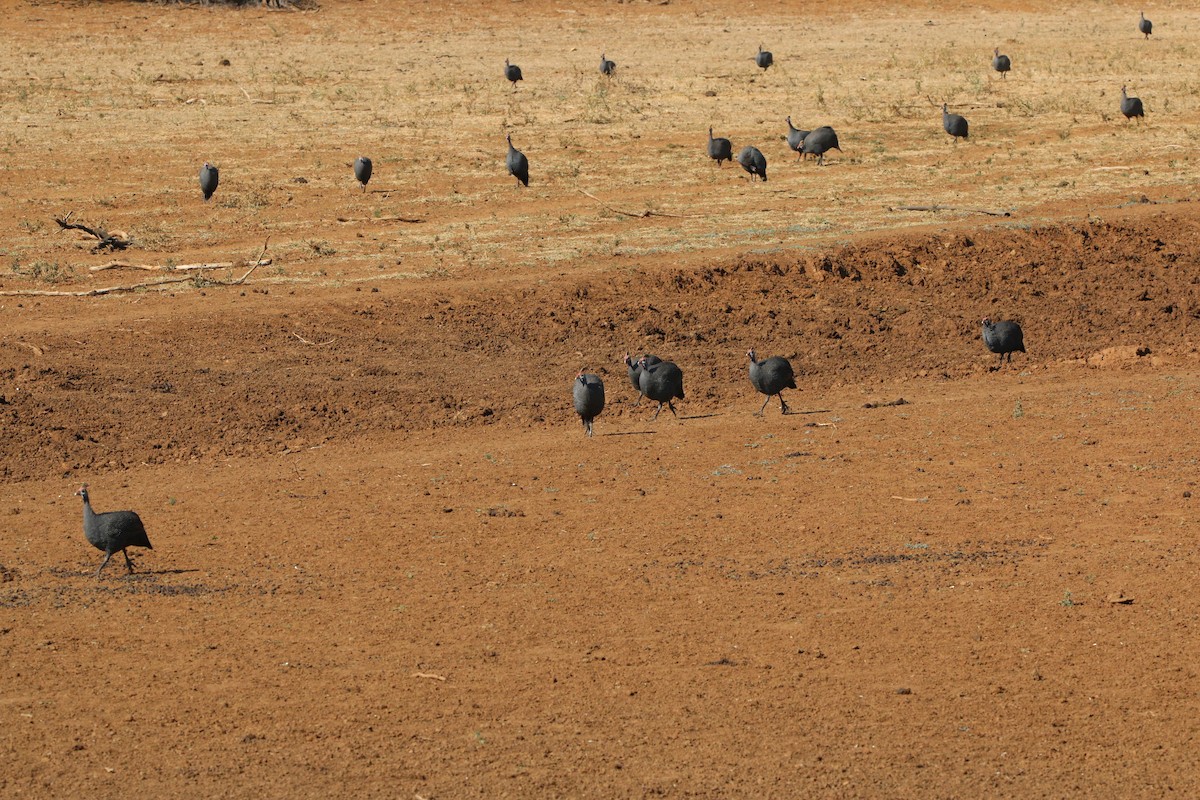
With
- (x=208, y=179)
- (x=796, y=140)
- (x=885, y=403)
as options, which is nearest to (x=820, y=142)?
(x=796, y=140)

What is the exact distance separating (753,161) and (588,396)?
38.2ft

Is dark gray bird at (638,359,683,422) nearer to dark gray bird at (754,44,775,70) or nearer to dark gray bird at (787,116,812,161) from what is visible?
dark gray bird at (787,116,812,161)

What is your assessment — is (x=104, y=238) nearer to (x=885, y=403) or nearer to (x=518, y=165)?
(x=518, y=165)

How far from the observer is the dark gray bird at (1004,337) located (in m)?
15.3

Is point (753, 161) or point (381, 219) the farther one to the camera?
point (753, 161)

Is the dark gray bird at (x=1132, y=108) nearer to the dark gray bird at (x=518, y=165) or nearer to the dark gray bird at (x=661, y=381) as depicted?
the dark gray bird at (x=518, y=165)

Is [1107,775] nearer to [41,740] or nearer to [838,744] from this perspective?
[838,744]

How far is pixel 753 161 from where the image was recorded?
77.9 ft

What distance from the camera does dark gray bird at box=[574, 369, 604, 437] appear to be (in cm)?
1298

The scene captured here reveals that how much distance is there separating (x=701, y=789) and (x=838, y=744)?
32.7 inches

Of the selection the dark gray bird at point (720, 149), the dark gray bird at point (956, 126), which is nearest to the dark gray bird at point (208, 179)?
the dark gray bird at point (720, 149)

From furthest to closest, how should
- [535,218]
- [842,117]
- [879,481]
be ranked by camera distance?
[842,117]
[535,218]
[879,481]

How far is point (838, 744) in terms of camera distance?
754cm

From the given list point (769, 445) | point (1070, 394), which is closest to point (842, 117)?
point (1070, 394)
